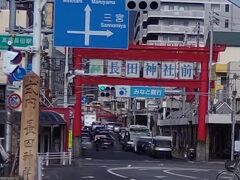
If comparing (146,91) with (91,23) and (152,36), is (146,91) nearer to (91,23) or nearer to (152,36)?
(91,23)

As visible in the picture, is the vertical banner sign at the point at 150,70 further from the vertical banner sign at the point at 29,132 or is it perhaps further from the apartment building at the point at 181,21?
the apartment building at the point at 181,21

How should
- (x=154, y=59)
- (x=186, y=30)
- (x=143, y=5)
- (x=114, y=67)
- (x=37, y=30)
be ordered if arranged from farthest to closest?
(x=186, y=30) → (x=114, y=67) → (x=154, y=59) → (x=37, y=30) → (x=143, y=5)

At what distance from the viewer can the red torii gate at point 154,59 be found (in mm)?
53031

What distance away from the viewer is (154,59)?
177ft

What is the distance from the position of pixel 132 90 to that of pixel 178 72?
414cm

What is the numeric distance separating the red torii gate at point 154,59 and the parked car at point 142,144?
15412 millimetres

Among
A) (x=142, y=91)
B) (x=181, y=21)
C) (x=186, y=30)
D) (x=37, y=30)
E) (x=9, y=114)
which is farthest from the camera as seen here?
(x=181, y=21)

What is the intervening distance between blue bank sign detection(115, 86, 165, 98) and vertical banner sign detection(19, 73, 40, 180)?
37.1 metres

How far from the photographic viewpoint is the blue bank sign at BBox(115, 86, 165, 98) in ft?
183

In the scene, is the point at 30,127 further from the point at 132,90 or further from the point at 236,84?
the point at 236,84

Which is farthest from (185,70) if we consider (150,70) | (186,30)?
(186,30)

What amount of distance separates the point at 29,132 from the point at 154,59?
118 feet

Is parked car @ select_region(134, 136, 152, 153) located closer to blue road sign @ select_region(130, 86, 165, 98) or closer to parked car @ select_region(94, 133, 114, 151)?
parked car @ select_region(94, 133, 114, 151)

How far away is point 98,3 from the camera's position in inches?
784
